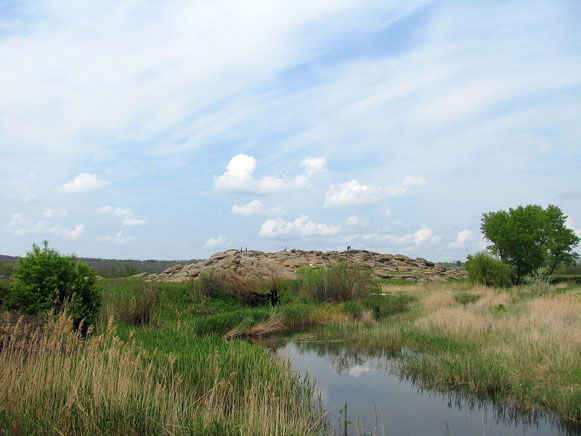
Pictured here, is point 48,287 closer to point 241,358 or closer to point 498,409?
point 241,358

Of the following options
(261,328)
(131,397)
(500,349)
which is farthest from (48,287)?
(500,349)

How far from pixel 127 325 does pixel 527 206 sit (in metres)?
45.0

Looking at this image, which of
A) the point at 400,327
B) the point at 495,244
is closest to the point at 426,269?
the point at 495,244

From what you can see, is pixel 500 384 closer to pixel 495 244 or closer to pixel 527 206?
pixel 495 244

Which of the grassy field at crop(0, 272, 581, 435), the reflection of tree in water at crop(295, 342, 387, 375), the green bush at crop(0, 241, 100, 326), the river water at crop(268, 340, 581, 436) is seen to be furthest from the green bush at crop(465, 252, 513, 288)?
the green bush at crop(0, 241, 100, 326)

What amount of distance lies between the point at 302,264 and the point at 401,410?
107 feet

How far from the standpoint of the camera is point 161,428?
509 cm

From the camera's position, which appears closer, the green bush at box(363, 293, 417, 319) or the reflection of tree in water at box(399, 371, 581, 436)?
the reflection of tree in water at box(399, 371, 581, 436)

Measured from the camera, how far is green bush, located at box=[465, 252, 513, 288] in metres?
33.2

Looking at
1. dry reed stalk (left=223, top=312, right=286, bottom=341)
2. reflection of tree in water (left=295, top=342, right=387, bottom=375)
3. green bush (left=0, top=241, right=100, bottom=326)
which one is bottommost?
reflection of tree in water (left=295, top=342, right=387, bottom=375)

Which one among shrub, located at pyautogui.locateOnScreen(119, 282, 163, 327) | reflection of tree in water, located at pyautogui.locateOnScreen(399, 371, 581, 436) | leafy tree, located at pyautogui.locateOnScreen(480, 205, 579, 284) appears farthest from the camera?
Result: leafy tree, located at pyautogui.locateOnScreen(480, 205, 579, 284)

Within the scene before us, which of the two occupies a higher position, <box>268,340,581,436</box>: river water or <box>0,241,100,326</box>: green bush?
<box>0,241,100,326</box>: green bush

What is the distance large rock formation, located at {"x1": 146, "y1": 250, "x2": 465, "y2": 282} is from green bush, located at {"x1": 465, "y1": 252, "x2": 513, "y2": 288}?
18.9 ft

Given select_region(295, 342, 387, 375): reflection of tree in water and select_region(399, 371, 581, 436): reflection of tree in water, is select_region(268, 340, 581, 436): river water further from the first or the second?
select_region(295, 342, 387, 375): reflection of tree in water
